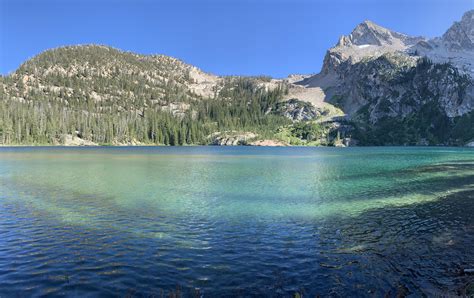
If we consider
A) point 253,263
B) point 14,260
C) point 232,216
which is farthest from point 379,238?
point 14,260

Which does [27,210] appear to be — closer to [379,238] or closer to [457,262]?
[379,238]

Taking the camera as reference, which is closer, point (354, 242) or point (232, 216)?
point (354, 242)

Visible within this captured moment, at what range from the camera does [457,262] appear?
66.9 ft

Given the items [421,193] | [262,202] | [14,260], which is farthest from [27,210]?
[421,193]

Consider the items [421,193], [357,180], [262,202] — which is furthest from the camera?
[357,180]

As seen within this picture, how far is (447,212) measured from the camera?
3453 centimetres

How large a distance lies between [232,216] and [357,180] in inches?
1371

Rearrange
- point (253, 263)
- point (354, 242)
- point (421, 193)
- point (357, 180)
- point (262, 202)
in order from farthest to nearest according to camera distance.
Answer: point (357, 180) < point (421, 193) < point (262, 202) < point (354, 242) < point (253, 263)

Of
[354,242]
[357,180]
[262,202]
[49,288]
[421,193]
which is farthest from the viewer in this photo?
[357,180]

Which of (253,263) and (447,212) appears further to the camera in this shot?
(447,212)

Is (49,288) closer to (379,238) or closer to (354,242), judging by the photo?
(354,242)

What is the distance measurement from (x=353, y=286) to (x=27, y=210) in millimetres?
31894

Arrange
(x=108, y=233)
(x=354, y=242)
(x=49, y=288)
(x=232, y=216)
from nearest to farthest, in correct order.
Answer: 1. (x=49, y=288)
2. (x=354, y=242)
3. (x=108, y=233)
4. (x=232, y=216)

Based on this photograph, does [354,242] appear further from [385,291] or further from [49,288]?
[49,288]
